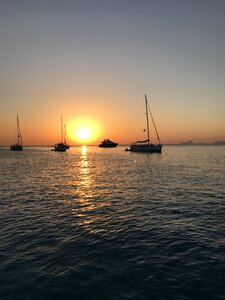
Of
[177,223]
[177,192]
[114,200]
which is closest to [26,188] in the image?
[114,200]

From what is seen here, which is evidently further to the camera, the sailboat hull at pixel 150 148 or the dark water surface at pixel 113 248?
the sailboat hull at pixel 150 148

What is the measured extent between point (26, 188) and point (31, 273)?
895 inches

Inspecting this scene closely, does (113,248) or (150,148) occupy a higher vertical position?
(150,148)

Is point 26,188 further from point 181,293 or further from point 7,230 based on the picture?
point 181,293

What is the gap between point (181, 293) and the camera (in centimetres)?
872

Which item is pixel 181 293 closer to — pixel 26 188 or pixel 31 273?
pixel 31 273

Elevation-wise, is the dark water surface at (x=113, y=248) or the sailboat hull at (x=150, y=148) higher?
the sailboat hull at (x=150, y=148)

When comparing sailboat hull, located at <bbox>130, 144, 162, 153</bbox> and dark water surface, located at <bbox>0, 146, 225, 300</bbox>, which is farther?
sailboat hull, located at <bbox>130, 144, 162, 153</bbox>

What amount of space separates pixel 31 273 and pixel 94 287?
2.88m

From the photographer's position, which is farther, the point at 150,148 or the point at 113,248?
the point at 150,148

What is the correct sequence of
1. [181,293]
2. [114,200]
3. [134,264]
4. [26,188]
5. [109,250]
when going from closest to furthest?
[181,293], [134,264], [109,250], [114,200], [26,188]

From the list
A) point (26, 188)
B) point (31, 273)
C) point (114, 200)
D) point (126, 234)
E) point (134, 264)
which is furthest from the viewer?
point (26, 188)

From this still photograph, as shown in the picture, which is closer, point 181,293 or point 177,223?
point 181,293

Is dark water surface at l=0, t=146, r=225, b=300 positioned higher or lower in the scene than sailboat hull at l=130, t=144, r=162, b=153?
lower
